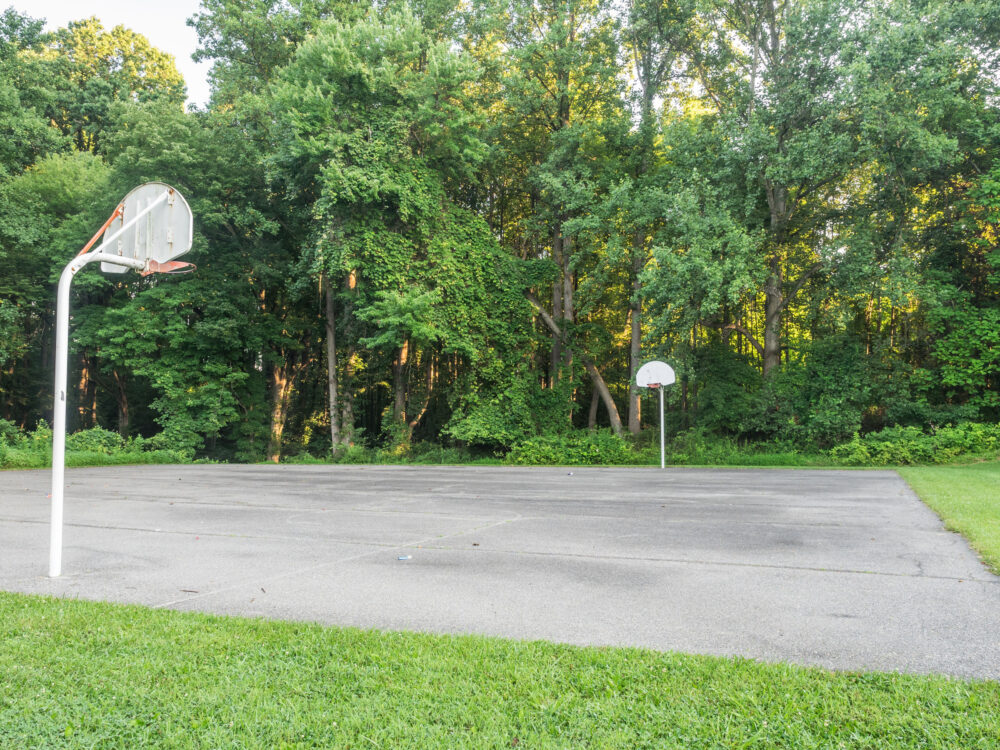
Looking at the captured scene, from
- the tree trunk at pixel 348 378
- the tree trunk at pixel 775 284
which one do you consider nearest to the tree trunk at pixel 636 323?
the tree trunk at pixel 775 284

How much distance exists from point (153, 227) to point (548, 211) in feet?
70.5

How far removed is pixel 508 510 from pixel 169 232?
5.40 metres

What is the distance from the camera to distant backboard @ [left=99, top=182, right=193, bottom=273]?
5.50 meters

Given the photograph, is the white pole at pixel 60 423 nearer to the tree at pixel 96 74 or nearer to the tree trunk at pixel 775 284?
the tree trunk at pixel 775 284

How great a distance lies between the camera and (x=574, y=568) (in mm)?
5129

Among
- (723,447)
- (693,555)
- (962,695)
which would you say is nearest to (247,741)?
(962,695)

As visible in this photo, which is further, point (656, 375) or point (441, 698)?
point (656, 375)

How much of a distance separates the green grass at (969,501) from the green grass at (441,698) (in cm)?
321

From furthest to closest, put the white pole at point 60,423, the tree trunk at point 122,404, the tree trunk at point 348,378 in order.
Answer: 1. the tree trunk at point 122,404
2. the tree trunk at point 348,378
3. the white pole at point 60,423

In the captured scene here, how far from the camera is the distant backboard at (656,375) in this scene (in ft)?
65.0

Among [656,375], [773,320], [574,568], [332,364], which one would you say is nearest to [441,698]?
[574,568]

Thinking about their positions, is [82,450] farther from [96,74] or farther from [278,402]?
[96,74]

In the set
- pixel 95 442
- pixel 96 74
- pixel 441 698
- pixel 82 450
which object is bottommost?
pixel 82 450

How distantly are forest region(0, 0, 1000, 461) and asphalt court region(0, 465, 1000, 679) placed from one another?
12.6 metres
